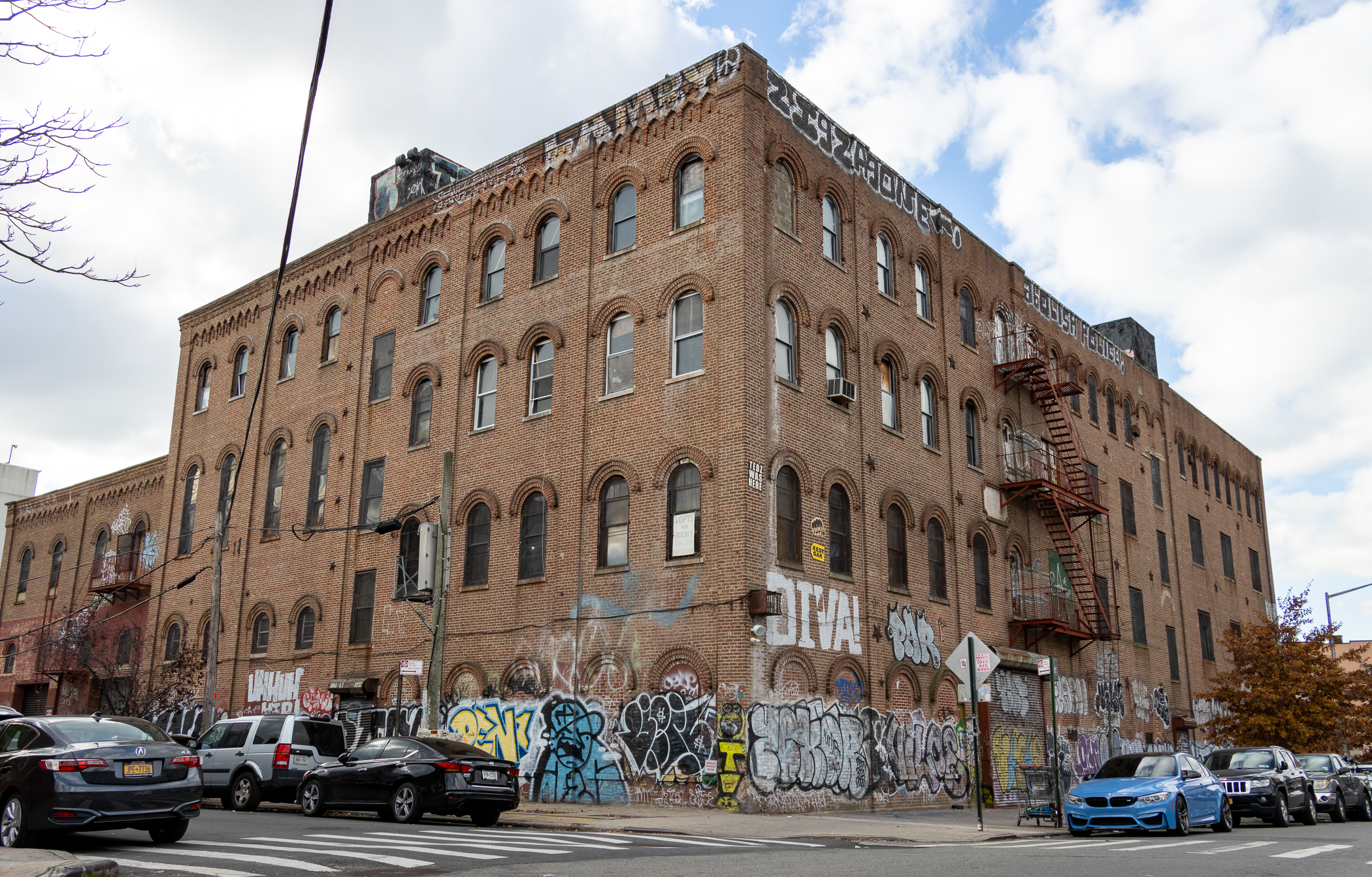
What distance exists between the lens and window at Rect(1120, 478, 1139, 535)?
1396 inches

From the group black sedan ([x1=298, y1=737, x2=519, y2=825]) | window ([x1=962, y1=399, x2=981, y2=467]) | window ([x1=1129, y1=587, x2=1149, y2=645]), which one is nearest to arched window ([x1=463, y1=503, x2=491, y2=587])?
black sedan ([x1=298, y1=737, x2=519, y2=825])

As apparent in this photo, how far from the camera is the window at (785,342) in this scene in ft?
72.8

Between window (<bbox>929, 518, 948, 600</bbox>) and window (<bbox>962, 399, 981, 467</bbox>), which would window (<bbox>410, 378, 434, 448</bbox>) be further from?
window (<bbox>962, 399, 981, 467</bbox>)

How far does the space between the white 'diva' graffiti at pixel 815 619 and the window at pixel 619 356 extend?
17.7ft

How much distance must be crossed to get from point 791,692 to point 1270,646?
19895mm

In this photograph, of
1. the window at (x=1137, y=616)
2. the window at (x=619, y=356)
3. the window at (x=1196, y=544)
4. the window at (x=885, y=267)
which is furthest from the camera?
the window at (x=1196, y=544)

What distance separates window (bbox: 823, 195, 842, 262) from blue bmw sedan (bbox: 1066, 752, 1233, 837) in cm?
1211

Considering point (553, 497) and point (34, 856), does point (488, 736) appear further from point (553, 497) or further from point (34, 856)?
point (34, 856)

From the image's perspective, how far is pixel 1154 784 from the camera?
1617 centimetres

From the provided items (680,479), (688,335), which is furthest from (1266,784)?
(688,335)

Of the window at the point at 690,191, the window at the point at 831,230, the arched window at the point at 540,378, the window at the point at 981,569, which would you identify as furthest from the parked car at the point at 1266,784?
the arched window at the point at 540,378

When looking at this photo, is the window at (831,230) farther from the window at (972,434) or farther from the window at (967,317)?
the window at (972,434)

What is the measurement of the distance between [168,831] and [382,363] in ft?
60.4

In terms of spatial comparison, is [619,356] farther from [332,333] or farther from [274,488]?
[274,488]
